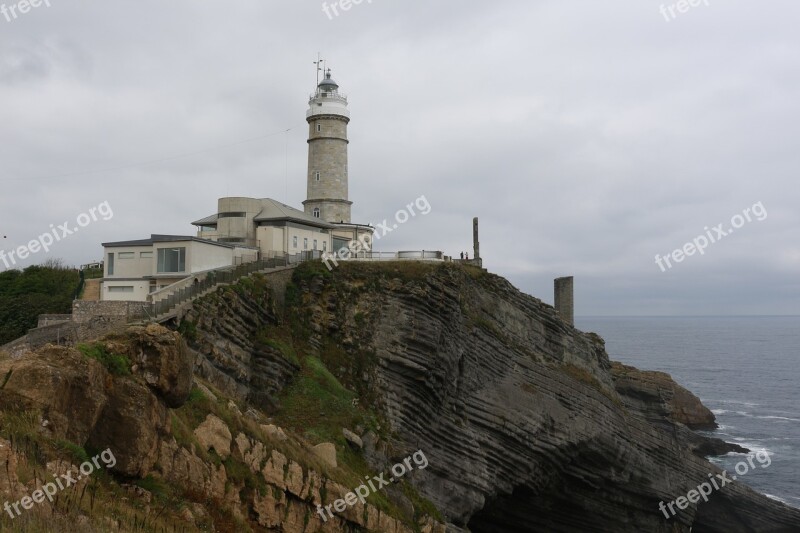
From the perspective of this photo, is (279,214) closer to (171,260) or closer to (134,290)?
(171,260)

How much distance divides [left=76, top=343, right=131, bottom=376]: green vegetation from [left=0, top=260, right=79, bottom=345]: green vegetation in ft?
72.6

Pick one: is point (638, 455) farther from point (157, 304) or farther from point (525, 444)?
point (157, 304)

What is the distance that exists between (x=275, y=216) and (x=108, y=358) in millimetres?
26627

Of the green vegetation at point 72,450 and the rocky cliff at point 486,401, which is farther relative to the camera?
the rocky cliff at point 486,401

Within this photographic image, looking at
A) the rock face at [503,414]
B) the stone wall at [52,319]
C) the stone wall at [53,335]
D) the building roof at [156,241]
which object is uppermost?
the building roof at [156,241]

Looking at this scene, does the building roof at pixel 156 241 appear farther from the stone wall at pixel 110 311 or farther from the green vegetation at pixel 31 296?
the stone wall at pixel 110 311

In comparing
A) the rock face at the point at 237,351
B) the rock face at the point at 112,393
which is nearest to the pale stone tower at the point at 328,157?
the rock face at the point at 237,351

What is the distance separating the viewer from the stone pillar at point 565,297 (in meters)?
50.2

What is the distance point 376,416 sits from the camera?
2745cm

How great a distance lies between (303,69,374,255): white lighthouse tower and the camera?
49.1 meters

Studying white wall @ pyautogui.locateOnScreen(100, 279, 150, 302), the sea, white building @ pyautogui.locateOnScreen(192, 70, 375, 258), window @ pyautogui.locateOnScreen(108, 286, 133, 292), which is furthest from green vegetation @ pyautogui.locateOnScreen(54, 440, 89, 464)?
the sea

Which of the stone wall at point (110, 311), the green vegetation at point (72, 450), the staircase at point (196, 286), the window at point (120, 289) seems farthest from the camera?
the window at point (120, 289)

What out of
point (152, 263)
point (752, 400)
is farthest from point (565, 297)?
point (752, 400)

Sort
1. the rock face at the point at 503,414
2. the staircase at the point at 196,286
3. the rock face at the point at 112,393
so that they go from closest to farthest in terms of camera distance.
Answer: the rock face at the point at 112,393 < the staircase at the point at 196,286 < the rock face at the point at 503,414
